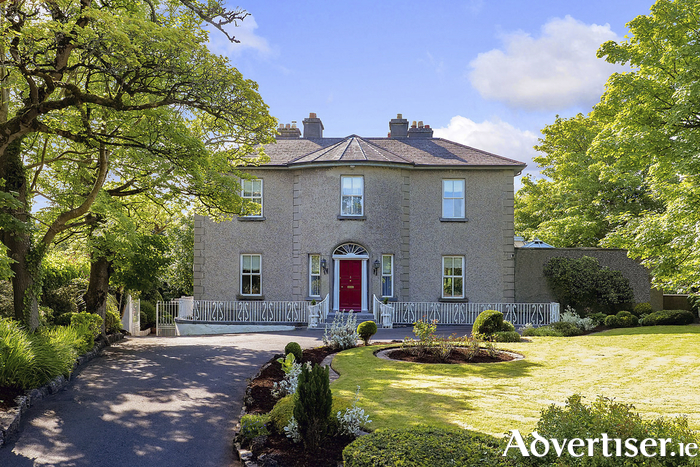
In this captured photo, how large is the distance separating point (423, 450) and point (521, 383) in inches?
230

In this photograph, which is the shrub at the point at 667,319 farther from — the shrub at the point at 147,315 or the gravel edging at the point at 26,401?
the shrub at the point at 147,315

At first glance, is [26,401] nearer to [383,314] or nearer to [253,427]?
[253,427]

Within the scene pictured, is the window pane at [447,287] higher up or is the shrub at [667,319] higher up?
the window pane at [447,287]

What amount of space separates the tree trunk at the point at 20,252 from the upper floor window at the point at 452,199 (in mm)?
16482

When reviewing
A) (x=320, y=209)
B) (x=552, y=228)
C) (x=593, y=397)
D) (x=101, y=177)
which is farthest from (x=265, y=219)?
(x=593, y=397)

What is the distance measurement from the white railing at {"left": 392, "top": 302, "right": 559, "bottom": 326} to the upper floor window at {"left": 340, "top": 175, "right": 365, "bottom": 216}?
4.53 m

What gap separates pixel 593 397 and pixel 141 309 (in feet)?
77.3

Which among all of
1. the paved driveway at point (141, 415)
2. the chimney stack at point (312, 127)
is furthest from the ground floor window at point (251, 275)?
the paved driveway at point (141, 415)

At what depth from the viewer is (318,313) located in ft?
73.1

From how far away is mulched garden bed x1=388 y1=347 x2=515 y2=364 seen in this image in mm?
12711


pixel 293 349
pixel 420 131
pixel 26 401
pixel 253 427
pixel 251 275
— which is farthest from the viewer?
pixel 420 131

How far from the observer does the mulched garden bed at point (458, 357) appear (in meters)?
12.7

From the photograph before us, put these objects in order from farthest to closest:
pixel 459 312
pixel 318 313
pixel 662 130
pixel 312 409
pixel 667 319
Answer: pixel 459 312 < pixel 318 313 < pixel 667 319 < pixel 662 130 < pixel 312 409

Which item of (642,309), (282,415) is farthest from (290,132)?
(282,415)
